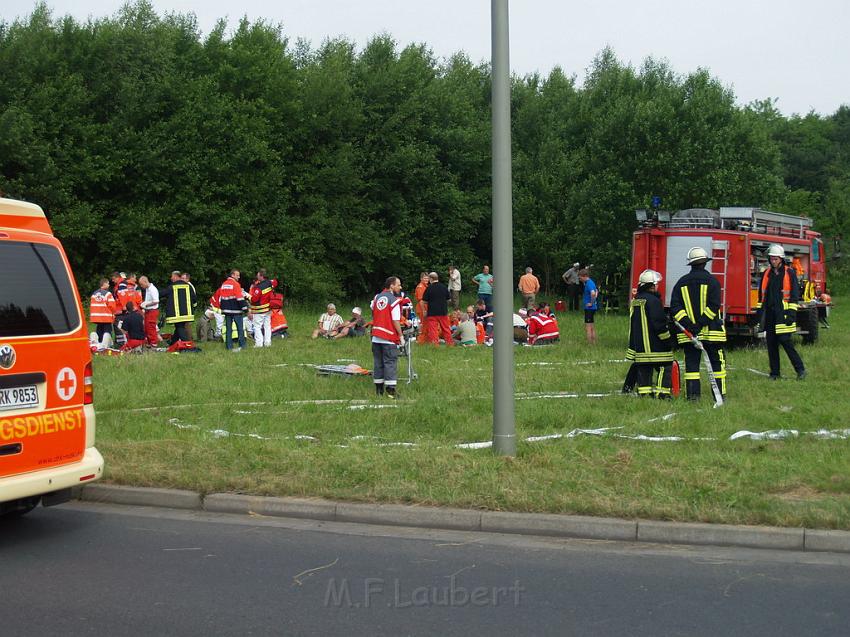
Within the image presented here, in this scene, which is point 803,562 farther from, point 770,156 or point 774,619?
point 770,156

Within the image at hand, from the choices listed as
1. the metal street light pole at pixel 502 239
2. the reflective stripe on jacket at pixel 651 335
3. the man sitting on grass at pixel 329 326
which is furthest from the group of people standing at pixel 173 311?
the metal street light pole at pixel 502 239

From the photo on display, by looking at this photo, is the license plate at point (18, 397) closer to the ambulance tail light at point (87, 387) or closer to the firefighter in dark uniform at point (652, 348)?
the ambulance tail light at point (87, 387)

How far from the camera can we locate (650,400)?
11781 mm

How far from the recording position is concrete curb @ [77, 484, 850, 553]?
656cm

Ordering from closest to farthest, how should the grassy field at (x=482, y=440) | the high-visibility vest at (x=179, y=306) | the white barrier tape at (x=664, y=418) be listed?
1. the grassy field at (x=482, y=440)
2. the white barrier tape at (x=664, y=418)
3. the high-visibility vest at (x=179, y=306)

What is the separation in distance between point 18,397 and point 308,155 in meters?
36.1

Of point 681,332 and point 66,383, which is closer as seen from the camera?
point 66,383

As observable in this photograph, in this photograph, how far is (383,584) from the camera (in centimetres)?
582

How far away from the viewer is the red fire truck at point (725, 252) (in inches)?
765

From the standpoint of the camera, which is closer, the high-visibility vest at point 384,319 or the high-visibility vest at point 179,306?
the high-visibility vest at point 384,319

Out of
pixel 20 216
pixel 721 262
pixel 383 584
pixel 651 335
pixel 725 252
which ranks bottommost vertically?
pixel 383 584

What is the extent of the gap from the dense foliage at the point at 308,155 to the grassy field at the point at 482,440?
21.1m

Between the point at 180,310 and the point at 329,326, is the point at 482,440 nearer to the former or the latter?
the point at 180,310

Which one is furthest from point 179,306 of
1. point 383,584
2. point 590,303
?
point 383,584
